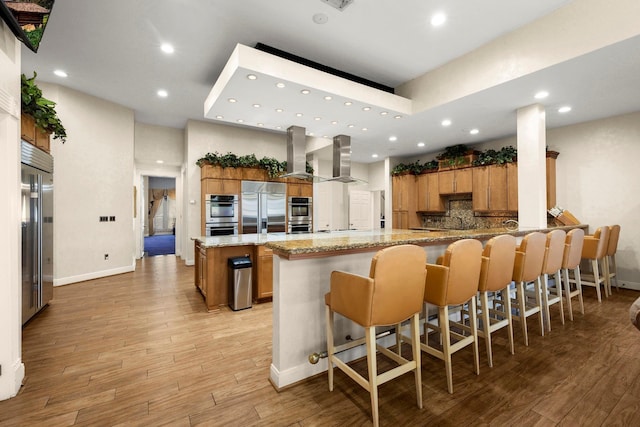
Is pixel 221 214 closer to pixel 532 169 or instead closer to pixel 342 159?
pixel 342 159

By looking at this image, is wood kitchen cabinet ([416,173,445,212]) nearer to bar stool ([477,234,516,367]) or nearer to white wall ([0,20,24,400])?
bar stool ([477,234,516,367])

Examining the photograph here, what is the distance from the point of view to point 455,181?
6.53 meters

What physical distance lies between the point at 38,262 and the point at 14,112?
7.21 feet

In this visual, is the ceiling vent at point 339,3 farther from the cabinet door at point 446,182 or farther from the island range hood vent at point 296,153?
the cabinet door at point 446,182

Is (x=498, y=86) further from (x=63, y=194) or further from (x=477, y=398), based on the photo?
(x=63, y=194)

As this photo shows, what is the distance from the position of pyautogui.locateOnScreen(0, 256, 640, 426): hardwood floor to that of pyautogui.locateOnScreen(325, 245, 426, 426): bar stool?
29cm

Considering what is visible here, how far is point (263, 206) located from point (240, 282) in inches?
126

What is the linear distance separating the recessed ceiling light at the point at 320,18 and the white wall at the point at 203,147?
4.50 metres

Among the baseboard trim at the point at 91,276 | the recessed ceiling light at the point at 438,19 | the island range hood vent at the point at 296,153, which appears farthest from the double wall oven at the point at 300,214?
the recessed ceiling light at the point at 438,19

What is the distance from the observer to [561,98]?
12.7 ft

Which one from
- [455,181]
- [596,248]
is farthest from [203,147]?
[596,248]

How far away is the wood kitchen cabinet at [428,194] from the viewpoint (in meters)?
6.99

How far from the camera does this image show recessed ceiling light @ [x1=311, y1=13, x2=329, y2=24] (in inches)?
115

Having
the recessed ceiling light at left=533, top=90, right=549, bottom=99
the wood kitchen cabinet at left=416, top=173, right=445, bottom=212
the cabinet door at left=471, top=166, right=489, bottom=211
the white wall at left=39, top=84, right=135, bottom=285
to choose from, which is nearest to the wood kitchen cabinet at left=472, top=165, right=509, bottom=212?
the cabinet door at left=471, top=166, right=489, bottom=211
